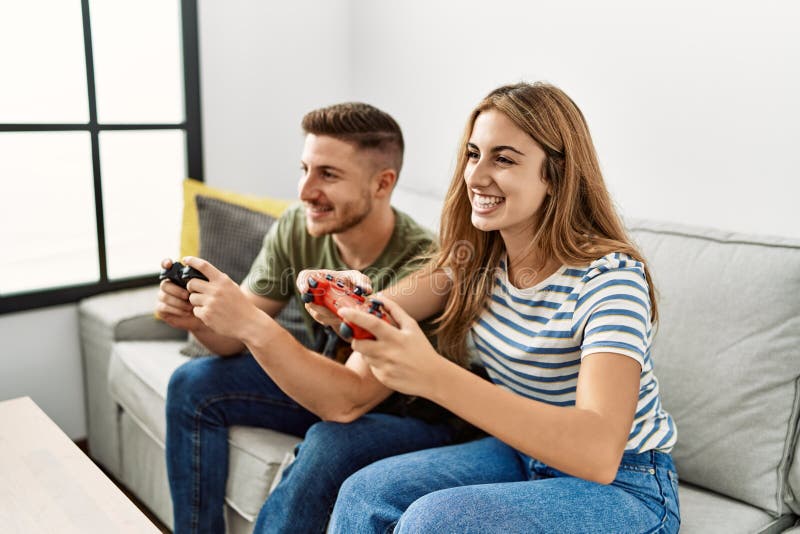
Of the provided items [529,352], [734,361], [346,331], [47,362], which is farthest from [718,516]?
[47,362]

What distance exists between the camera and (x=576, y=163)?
117cm

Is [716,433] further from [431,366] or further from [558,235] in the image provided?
[431,366]

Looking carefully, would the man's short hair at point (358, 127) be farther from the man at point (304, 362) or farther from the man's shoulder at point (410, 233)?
the man's shoulder at point (410, 233)

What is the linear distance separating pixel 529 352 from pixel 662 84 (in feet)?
2.89

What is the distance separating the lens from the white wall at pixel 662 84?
1.53 m

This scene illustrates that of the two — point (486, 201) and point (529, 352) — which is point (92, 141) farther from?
point (529, 352)

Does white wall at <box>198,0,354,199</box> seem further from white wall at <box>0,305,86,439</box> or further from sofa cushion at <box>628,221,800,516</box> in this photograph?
sofa cushion at <box>628,221,800,516</box>

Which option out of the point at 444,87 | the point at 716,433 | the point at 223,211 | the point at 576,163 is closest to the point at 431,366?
the point at 576,163

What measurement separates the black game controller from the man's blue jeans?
0.25 metres

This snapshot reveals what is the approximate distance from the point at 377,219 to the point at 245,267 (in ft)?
1.75

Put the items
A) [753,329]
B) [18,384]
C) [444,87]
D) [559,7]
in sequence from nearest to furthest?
[753,329]
[559,7]
[18,384]
[444,87]

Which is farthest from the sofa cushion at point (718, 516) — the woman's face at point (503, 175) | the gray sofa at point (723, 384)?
the woman's face at point (503, 175)

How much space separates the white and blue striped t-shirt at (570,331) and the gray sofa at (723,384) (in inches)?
6.4

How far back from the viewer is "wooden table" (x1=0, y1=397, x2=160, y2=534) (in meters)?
1.13
